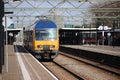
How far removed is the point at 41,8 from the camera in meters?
56.0

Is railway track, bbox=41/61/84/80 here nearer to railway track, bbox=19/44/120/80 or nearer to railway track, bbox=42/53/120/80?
railway track, bbox=19/44/120/80

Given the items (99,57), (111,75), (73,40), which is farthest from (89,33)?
(111,75)

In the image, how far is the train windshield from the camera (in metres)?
31.6

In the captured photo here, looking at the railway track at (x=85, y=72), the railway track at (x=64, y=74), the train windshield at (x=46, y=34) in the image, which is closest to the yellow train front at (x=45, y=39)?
the train windshield at (x=46, y=34)

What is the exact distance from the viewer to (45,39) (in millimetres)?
31547

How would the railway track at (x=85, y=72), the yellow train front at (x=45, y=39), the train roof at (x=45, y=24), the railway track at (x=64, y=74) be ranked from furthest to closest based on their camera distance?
the train roof at (x=45, y=24) → the yellow train front at (x=45, y=39) → the railway track at (x=85, y=72) → the railway track at (x=64, y=74)

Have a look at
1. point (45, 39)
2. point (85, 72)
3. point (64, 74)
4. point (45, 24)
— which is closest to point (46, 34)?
point (45, 39)

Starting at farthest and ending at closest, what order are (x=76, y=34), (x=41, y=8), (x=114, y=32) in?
(x=76, y=34) < (x=114, y=32) < (x=41, y=8)

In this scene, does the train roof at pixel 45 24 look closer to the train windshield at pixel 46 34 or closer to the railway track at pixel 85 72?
the train windshield at pixel 46 34

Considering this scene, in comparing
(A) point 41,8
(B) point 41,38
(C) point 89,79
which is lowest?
(C) point 89,79

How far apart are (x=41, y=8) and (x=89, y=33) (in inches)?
1216

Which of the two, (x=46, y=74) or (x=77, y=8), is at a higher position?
(x=77, y=8)

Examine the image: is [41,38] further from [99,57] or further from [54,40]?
[99,57]

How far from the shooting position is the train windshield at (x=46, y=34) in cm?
3158
